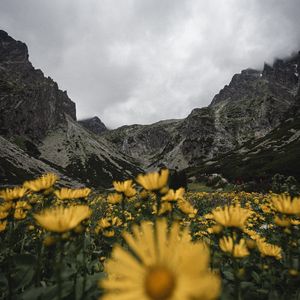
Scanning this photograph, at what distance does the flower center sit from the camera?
4.75ft

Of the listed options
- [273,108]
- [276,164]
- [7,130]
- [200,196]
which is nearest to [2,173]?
[7,130]

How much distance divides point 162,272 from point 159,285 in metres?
0.09

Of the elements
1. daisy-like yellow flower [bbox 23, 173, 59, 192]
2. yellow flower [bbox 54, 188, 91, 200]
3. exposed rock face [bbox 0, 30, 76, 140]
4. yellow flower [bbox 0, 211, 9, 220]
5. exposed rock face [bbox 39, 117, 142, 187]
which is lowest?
yellow flower [bbox 0, 211, 9, 220]

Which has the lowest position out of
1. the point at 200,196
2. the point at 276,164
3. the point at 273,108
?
the point at 200,196

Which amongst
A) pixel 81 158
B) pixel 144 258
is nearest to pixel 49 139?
pixel 81 158

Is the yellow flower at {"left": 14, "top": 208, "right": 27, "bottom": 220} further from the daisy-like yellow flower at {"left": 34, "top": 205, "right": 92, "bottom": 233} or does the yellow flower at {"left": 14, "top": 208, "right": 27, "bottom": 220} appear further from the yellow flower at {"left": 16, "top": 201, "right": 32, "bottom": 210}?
the daisy-like yellow flower at {"left": 34, "top": 205, "right": 92, "bottom": 233}

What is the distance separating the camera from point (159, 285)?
4.76 feet

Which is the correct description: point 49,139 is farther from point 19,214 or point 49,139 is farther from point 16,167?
point 19,214

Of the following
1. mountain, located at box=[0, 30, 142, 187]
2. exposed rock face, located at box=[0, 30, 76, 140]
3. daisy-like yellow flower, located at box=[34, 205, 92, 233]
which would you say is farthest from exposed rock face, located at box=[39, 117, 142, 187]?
daisy-like yellow flower, located at box=[34, 205, 92, 233]

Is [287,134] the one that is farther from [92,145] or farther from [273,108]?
[92,145]

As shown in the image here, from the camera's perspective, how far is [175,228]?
5.35ft

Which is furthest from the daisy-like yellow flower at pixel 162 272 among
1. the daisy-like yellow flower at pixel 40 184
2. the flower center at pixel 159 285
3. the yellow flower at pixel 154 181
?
the daisy-like yellow flower at pixel 40 184

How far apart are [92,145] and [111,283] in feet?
634

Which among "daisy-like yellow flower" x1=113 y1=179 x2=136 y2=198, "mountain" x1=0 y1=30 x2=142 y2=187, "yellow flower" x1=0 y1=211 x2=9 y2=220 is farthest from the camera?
"mountain" x1=0 y1=30 x2=142 y2=187
